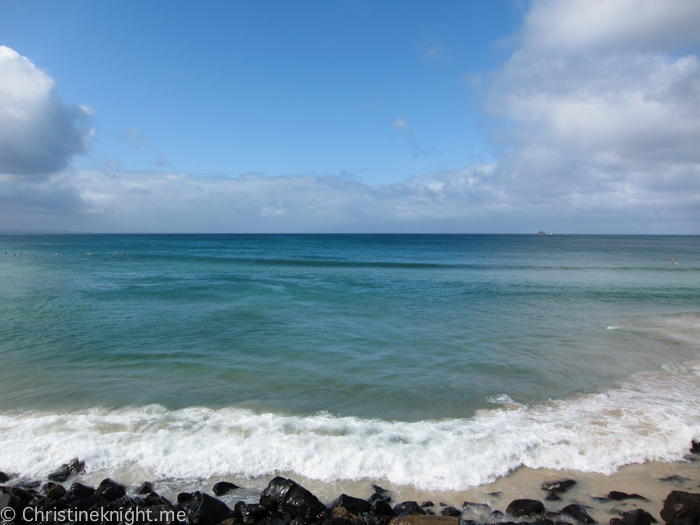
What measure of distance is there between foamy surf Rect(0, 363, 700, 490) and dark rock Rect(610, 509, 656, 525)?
5.17 ft

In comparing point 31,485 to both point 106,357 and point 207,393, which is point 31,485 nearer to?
point 207,393

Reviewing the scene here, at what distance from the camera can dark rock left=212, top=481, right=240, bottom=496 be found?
23.5 ft

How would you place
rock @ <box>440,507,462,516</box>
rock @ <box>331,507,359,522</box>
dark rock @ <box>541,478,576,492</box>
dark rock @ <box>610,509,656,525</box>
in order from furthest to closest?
Answer: dark rock @ <box>541,478,576,492</box>, rock @ <box>440,507,462,516</box>, rock @ <box>331,507,359,522</box>, dark rock @ <box>610,509,656,525</box>

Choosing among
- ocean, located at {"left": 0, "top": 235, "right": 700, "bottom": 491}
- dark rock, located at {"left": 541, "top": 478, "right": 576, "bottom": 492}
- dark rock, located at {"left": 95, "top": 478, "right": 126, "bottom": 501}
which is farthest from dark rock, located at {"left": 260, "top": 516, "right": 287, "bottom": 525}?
dark rock, located at {"left": 541, "top": 478, "right": 576, "bottom": 492}

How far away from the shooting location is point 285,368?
13.5 meters

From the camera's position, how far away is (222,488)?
7227 millimetres

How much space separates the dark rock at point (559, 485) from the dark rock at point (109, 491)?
765cm

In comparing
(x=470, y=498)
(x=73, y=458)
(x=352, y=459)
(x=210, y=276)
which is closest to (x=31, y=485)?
(x=73, y=458)

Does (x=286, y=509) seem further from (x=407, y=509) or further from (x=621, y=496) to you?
(x=621, y=496)

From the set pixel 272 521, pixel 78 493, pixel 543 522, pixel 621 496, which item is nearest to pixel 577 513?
pixel 543 522

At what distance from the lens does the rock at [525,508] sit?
655cm

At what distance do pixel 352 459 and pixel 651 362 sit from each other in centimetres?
1238

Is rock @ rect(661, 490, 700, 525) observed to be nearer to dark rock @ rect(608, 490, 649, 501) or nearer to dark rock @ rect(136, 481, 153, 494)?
dark rock @ rect(608, 490, 649, 501)

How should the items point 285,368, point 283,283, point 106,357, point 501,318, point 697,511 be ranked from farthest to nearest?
point 283,283, point 501,318, point 106,357, point 285,368, point 697,511
